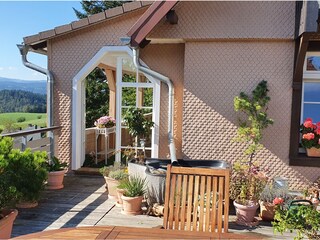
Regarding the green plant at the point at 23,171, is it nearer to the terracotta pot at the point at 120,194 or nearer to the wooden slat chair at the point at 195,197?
the terracotta pot at the point at 120,194

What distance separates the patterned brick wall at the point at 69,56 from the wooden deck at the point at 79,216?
5.49ft

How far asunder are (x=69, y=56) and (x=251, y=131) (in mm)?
4119

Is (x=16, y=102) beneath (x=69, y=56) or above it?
beneath

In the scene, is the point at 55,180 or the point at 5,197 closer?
the point at 5,197

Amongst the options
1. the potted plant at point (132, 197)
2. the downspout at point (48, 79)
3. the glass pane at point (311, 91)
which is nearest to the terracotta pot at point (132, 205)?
the potted plant at point (132, 197)

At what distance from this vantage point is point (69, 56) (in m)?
7.09

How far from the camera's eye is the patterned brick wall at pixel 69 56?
6902 millimetres

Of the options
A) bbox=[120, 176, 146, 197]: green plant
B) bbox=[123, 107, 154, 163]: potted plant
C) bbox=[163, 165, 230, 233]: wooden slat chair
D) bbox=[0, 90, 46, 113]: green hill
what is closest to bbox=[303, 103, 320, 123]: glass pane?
bbox=[123, 107, 154, 163]: potted plant

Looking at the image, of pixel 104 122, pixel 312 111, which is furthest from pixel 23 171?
pixel 312 111

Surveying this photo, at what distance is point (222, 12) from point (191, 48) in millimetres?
868

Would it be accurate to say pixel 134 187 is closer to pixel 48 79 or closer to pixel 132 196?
pixel 132 196

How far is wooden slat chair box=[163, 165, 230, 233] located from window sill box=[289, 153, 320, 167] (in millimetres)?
3974

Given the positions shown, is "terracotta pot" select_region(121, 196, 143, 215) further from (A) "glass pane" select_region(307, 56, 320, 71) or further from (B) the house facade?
(A) "glass pane" select_region(307, 56, 320, 71)

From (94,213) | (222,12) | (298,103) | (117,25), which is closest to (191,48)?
(222,12)
